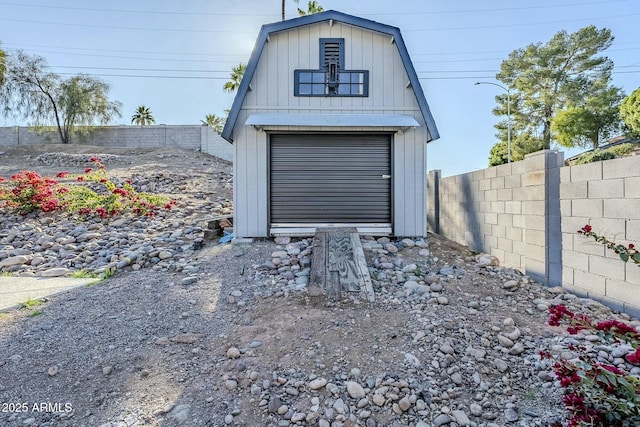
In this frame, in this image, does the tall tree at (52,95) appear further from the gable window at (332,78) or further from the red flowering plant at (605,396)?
the red flowering plant at (605,396)

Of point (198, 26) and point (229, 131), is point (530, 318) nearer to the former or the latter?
point (229, 131)

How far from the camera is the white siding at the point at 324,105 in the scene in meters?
5.83

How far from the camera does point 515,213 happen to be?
4781mm

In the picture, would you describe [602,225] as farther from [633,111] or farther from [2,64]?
[2,64]

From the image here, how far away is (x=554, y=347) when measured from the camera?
8.64 ft

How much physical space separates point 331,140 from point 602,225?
394 centimetres

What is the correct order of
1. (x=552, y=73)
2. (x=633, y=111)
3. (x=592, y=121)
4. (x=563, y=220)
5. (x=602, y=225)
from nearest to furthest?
(x=602, y=225), (x=563, y=220), (x=633, y=111), (x=592, y=121), (x=552, y=73)

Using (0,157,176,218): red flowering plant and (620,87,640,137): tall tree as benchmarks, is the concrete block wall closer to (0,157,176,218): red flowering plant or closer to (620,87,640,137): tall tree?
(0,157,176,218): red flowering plant

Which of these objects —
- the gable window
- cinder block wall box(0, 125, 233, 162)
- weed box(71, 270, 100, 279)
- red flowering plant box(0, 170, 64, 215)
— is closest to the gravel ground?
weed box(71, 270, 100, 279)

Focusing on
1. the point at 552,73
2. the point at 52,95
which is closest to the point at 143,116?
the point at 52,95

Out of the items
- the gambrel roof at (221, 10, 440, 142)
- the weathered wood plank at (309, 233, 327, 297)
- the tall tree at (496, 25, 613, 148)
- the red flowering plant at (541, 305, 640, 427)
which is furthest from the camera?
the tall tree at (496, 25, 613, 148)

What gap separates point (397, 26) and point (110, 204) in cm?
716

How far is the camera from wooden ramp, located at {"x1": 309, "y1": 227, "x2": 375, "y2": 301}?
3.77 meters

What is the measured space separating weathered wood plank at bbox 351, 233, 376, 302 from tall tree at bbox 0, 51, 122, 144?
812 inches
